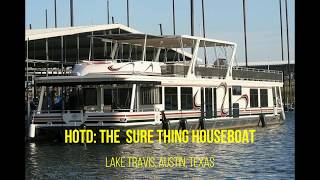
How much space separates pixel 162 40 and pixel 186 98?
3868mm

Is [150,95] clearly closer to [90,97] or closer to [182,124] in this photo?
[182,124]

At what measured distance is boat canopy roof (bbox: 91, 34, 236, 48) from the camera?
3128 cm

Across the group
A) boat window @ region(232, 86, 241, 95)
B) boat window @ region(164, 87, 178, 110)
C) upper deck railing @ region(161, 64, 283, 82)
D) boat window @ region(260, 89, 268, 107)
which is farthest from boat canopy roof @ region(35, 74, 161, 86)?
boat window @ region(260, 89, 268, 107)

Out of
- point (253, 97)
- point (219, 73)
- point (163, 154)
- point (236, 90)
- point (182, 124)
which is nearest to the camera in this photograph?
point (163, 154)

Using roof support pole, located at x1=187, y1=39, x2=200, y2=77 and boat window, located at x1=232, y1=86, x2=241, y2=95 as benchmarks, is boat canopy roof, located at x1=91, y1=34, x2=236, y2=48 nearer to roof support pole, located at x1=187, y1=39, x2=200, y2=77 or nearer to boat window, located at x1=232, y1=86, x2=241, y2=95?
roof support pole, located at x1=187, y1=39, x2=200, y2=77

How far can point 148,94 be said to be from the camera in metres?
29.0

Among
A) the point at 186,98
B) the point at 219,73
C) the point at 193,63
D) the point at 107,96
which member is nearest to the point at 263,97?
the point at 219,73

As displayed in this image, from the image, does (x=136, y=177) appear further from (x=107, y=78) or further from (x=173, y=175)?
(x=107, y=78)

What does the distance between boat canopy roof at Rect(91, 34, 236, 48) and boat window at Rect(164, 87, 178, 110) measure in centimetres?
296

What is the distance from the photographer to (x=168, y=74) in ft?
101

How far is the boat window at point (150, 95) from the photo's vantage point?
28.7 m
